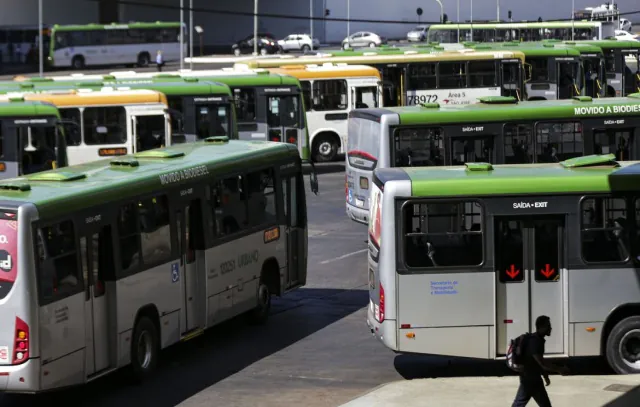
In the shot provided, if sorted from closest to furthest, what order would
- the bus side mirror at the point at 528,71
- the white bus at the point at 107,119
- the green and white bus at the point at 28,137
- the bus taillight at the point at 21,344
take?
1. the bus taillight at the point at 21,344
2. the green and white bus at the point at 28,137
3. the white bus at the point at 107,119
4. the bus side mirror at the point at 528,71

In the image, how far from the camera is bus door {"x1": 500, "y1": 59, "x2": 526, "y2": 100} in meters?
45.8

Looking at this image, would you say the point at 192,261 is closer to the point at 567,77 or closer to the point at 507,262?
the point at 507,262

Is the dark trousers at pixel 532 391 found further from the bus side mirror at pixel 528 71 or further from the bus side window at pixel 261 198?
the bus side mirror at pixel 528 71

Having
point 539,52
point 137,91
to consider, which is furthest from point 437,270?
point 539,52

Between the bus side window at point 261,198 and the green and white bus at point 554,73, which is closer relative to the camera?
the bus side window at point 261,198

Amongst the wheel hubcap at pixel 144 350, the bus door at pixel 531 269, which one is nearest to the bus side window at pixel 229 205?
the wheel hubcap at pixel 144 350

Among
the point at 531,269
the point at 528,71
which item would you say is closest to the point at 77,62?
the point at 528,71

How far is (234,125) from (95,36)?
48.9 m

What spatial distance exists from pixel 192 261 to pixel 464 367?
3948 mm

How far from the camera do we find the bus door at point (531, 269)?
1603 centimetres

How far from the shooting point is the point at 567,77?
49.5 metres

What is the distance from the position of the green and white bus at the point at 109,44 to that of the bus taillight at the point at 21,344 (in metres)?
70.2

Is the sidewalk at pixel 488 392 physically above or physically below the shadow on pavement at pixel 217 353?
above

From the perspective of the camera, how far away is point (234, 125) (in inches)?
1449
